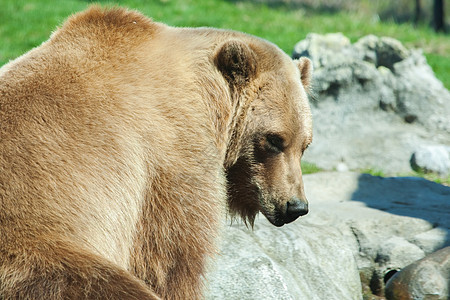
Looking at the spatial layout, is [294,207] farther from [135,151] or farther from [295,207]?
[135,151]

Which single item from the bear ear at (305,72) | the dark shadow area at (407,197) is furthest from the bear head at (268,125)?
the dark shadow area at (407,197)

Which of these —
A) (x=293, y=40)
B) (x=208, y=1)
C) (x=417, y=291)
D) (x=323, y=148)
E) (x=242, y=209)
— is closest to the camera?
(x=242, y=209)

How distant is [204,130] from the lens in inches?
124

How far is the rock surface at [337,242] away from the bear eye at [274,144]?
952 millimetres

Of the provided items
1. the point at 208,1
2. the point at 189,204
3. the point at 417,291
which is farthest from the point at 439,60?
the point at 189,204

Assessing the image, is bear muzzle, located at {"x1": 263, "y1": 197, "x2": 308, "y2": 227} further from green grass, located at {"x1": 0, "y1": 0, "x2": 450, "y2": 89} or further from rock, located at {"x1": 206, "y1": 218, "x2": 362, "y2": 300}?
green grass, located at {"x1": 0, "y1": 0, "x2": 450, "y2": 89}

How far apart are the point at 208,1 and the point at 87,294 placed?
1210 centimetres

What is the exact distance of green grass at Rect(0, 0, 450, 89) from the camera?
1035 cm

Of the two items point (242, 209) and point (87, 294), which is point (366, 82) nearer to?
point (242, 209)

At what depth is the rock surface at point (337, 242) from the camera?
167 inches

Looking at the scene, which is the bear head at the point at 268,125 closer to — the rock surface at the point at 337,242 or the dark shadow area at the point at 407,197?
the rock surface at the point at 337,242

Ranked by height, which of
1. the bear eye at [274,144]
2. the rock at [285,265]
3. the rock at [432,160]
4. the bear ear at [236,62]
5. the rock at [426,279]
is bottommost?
the rock at [432,160]

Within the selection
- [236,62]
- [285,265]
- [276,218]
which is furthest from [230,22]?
[276,218]

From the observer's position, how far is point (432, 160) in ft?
26.5
